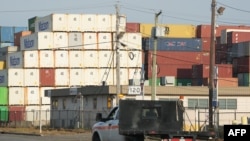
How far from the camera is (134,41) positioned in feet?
262

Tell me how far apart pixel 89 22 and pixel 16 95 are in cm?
1443

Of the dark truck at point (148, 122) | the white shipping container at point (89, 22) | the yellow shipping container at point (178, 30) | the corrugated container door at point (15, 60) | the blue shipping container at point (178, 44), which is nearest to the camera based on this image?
the dark truck at point (148, 122)

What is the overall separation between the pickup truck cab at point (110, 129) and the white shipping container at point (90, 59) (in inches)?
2446

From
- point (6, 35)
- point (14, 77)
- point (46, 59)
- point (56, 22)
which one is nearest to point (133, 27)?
point (56, 22)

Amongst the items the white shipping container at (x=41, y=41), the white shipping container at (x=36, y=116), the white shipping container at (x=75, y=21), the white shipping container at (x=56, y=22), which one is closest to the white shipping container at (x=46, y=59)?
the white shipping container at (x=41, y=41)

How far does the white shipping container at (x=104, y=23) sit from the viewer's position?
80.1m

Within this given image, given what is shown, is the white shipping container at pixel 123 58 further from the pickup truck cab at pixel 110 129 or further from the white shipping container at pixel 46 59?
the pickup truck cab at pixel 110 129

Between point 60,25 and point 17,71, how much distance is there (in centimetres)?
889

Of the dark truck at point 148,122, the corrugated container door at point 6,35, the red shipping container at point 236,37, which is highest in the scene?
the corrugated container door at point 6,35

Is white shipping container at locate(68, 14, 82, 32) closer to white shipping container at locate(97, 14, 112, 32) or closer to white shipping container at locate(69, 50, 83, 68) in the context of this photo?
white shipping container at locate(97, 14, 112, 32)

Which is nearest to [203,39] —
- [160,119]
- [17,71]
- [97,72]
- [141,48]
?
[141,48]

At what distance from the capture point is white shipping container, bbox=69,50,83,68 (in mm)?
81375

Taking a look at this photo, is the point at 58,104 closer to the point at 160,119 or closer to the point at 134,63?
the point at 134,63

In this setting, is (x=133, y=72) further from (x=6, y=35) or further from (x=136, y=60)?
(x=6, y=35)
